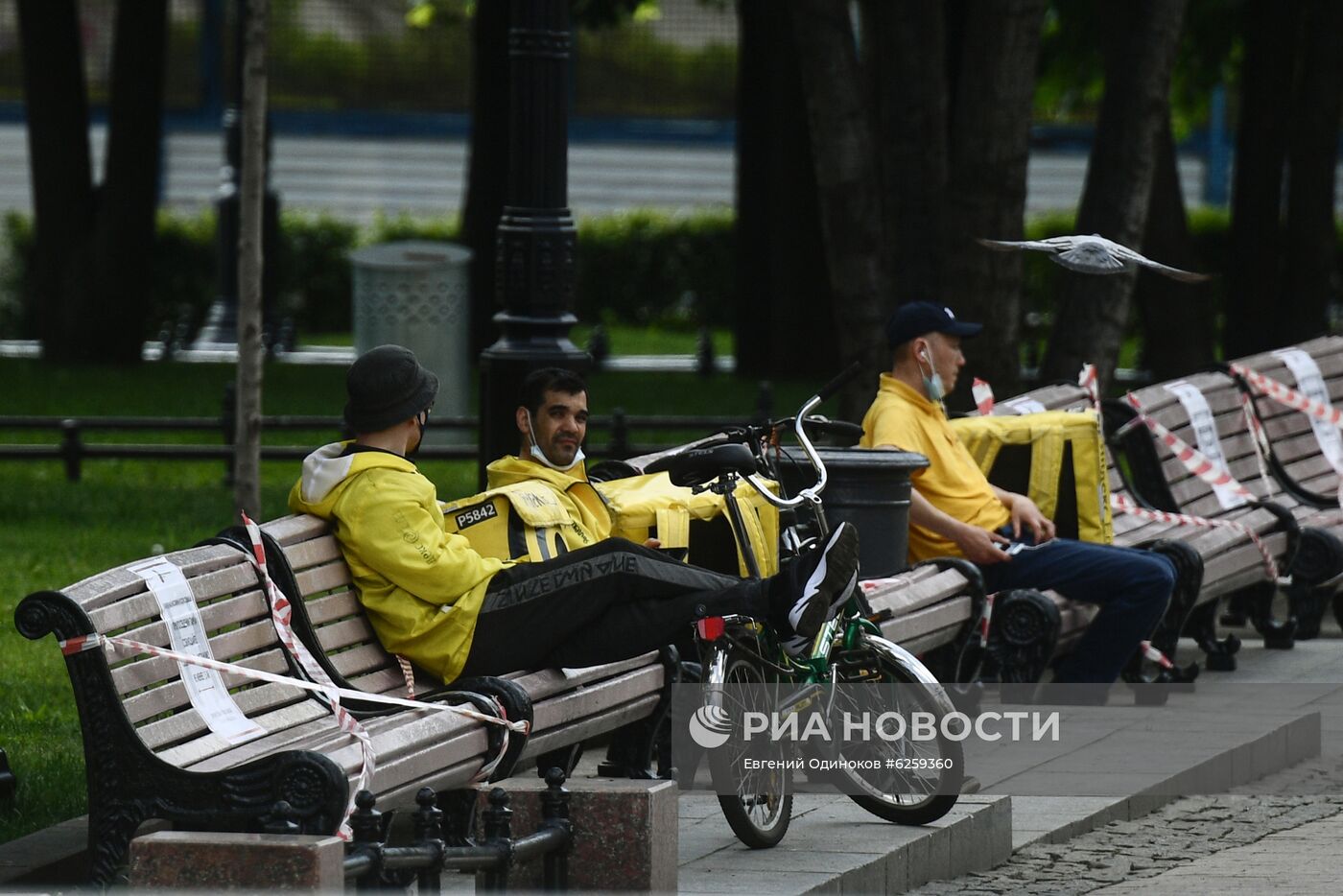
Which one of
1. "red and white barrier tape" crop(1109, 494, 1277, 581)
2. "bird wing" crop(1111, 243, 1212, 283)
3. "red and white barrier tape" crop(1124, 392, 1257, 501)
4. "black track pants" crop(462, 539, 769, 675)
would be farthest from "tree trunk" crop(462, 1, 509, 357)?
"black track pants" crop(462, 539, 769, 675)

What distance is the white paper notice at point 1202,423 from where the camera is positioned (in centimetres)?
1128

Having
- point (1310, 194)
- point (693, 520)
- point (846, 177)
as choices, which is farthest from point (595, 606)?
point (1310, 194)

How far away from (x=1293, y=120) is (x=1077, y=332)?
685 centimetres

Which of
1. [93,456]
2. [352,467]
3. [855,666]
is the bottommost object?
[93,456]

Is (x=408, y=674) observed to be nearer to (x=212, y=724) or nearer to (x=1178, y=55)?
(x=212, y=724)

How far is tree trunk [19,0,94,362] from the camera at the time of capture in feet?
80.5

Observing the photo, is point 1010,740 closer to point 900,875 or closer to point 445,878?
point 900,875

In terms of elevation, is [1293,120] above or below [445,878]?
above

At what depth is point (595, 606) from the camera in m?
6.69

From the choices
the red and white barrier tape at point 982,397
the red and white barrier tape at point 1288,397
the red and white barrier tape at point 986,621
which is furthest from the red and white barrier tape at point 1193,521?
the red and white barrier tape at point 986,621

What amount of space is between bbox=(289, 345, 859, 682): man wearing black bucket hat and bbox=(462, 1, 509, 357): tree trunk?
1712cm

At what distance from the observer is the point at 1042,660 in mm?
8727

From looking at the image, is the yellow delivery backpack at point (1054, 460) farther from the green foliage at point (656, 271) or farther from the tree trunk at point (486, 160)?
the green foliage at point (656, 271)

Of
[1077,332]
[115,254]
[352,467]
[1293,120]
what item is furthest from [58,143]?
[352,467]
